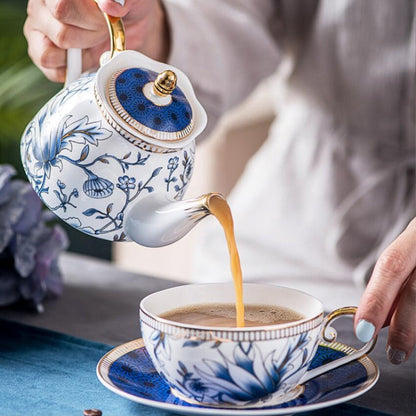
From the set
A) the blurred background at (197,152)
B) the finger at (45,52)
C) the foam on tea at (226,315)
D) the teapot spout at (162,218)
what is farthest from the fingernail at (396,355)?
the blurred background at (197,152)

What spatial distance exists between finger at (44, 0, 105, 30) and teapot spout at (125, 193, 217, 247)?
0.26 metres

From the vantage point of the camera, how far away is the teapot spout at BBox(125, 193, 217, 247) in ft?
2.01

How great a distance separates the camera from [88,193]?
2.15 feet

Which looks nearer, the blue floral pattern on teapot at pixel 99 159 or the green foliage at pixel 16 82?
Answer: the blue floral pattern on teapot at pixel 99 159

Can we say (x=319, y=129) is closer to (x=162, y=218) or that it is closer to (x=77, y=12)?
(x=77, y=12)

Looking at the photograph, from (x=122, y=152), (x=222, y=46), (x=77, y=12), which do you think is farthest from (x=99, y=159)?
(x=222, y=46)

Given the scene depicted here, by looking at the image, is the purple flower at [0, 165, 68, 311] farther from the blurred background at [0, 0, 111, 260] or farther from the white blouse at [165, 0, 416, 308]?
the blurred background at [0, 0, 111, 260]

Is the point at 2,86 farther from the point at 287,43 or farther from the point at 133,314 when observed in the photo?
the point at 133,314

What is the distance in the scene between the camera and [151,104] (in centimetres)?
65

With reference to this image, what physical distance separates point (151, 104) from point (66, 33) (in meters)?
0.23

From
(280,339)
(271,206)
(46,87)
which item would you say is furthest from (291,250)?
(46,87)

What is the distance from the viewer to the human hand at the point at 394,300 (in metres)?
0.64

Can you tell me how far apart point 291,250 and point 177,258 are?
129 cm

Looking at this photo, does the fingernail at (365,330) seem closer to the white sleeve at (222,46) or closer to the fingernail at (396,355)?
the fingernail at (396,355)
